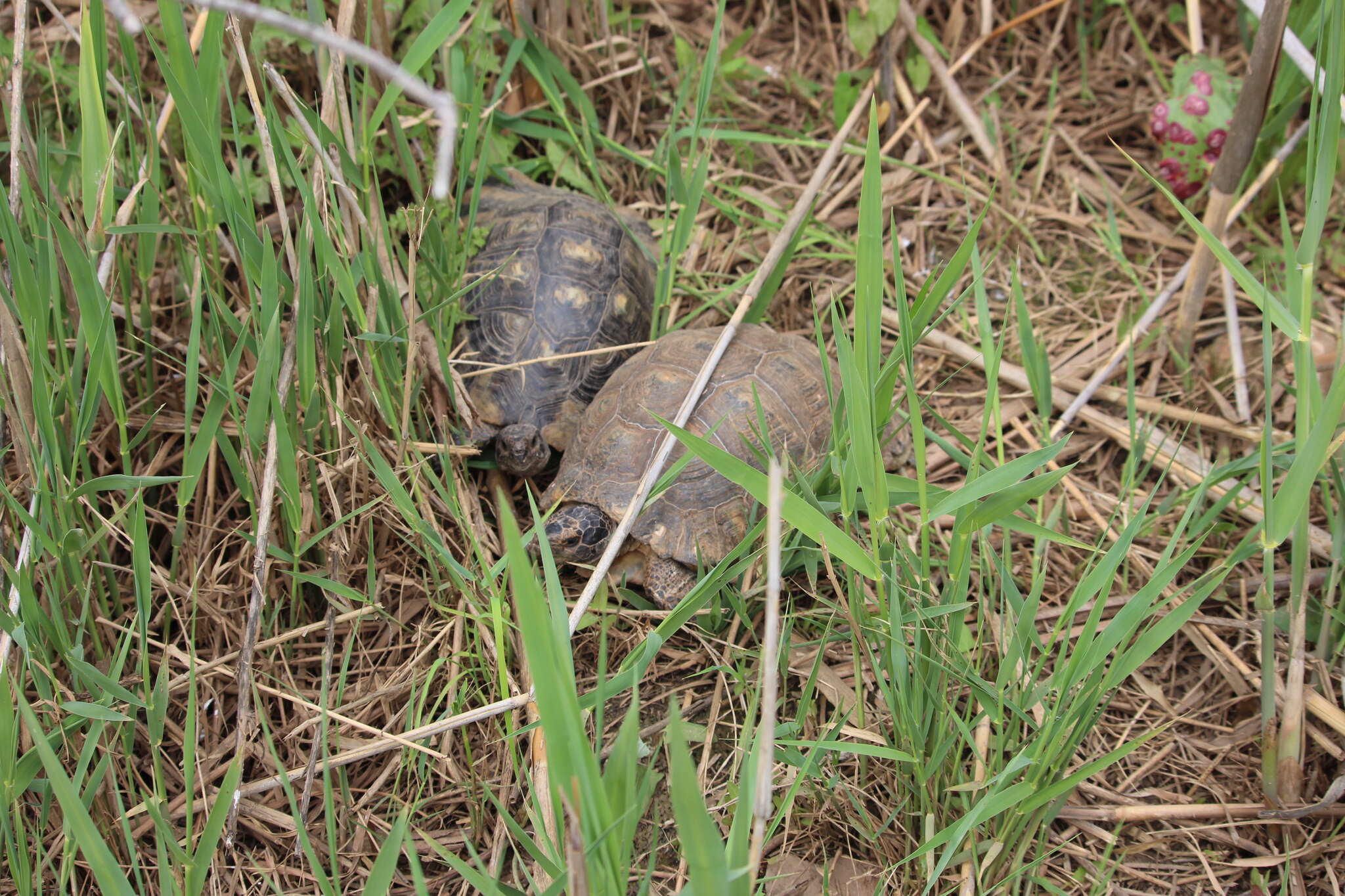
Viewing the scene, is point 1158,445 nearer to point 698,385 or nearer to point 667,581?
point 698,385

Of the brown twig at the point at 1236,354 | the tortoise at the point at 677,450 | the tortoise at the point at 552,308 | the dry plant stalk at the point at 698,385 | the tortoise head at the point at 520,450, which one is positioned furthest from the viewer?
the tortoise at the point at 552,308

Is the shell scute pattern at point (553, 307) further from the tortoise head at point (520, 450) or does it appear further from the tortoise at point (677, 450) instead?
the tortoise at point (677, 450)

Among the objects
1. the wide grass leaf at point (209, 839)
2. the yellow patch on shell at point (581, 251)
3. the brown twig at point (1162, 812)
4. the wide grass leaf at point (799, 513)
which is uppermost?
the wide grass leaf at point (799, 513)

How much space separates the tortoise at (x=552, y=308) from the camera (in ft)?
9.63

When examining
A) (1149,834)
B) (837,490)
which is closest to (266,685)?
(837,490)

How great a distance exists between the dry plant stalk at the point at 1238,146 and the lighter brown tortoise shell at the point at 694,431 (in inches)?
43.0

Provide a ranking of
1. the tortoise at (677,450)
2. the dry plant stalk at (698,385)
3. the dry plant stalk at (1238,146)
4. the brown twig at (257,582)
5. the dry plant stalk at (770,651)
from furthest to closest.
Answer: the tortoise at (677,450), the dry plant stalk at (1238,146), the dry plant stalk at (698,385), the brown twig at (257,582), the dry plant stalk at (770,651)

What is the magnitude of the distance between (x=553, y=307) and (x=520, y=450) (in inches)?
21.7

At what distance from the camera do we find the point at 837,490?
7.80 ft

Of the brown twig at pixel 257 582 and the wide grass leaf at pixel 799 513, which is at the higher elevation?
the wide grass leaf at pixel 799 513

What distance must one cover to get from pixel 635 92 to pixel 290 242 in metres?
1.75

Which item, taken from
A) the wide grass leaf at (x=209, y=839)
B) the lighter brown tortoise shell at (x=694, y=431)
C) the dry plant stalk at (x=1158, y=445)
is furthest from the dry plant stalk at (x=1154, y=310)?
the wide grass leaf at (x=209, y=839)

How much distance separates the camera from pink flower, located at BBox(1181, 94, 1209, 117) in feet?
10.0

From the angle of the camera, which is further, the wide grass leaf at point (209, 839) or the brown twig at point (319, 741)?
the brown twig at point (319, 741)
